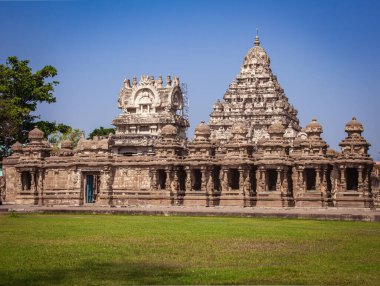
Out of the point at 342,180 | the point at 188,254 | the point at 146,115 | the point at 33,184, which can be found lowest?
the point at 188,254

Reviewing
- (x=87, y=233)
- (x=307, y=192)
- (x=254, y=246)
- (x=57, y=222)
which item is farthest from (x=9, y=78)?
(x=254, y=246)

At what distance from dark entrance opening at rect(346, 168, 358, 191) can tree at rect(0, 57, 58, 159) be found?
32391 mm

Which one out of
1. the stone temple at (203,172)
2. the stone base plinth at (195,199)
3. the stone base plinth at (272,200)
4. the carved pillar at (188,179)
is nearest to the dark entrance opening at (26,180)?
the stone temple at (203,172)

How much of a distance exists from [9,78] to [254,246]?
2085 inches

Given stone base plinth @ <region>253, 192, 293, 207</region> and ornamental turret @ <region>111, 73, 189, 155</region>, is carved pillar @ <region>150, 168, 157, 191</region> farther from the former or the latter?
ornamental turret @ <region>111, 73, 189, 155</region>

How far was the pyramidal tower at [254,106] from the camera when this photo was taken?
3278 inches

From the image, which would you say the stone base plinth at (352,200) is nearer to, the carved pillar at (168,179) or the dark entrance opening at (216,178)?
the dark entrance opening at (216,178)

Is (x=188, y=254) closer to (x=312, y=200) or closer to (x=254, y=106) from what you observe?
(x=312, y=200)

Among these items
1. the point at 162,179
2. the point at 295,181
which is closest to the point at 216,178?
the point at 162,179

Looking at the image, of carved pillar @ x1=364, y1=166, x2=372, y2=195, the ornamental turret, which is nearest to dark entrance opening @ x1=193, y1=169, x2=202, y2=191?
carved pillar @ x1=364, y1=166, x2=372, y2=195

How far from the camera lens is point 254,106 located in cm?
8512

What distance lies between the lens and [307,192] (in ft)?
166

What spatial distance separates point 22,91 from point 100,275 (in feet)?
187

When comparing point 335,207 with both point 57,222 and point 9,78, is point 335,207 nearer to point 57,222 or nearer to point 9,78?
point 57,222
